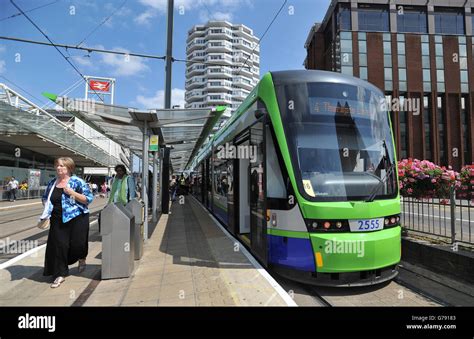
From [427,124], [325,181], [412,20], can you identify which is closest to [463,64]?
[412,20]

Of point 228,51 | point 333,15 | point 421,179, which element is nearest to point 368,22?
point 333,15

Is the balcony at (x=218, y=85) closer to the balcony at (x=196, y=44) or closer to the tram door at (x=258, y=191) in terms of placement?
the balcony at (x=196, y=44)

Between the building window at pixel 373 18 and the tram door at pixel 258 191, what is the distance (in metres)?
41.8

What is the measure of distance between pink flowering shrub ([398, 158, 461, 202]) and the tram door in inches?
136

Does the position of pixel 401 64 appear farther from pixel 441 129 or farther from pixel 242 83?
pixel 242 83

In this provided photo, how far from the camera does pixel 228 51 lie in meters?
102

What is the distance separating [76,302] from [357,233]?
148 inches

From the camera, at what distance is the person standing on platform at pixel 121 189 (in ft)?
22.9

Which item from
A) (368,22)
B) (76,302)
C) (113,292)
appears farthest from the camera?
(368,22)

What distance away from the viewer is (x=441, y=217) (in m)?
6.74

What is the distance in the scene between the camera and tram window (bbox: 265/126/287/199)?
15.7ft

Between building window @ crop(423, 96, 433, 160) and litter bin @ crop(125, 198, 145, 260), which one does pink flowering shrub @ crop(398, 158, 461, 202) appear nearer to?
litter bin @ crop(125, 198, 145, 260)
